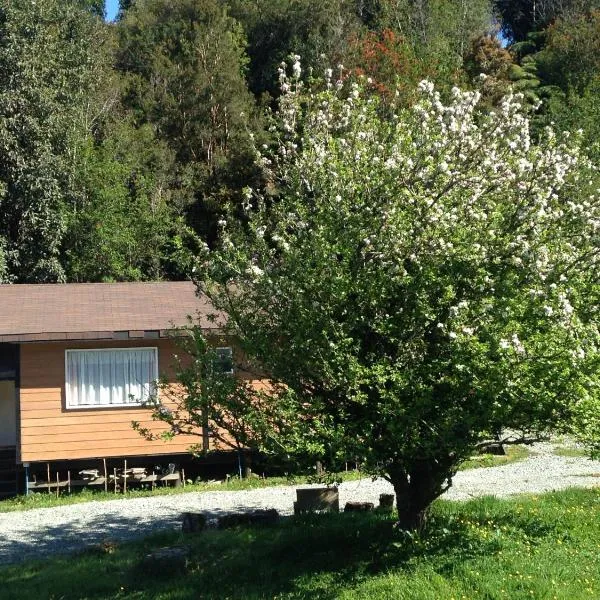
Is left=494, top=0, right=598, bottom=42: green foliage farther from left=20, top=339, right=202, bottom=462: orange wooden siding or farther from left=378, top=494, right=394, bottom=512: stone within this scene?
left=378, top=494, right=394, bottom=512: stone

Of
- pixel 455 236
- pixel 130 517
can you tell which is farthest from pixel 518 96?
pixel 130 517

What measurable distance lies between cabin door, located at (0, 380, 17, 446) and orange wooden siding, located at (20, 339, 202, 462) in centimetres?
255

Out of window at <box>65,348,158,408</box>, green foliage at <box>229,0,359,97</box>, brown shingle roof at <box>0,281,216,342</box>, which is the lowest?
window at <box>65,348,158,408</box>

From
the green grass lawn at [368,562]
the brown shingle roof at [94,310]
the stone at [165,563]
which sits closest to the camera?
the green grass lawn at [368,562]

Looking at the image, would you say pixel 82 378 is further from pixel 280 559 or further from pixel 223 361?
pixel 223 361

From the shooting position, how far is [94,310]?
19.4 m

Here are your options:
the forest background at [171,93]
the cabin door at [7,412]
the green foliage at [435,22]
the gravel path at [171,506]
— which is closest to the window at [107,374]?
the gravel path at [171,506]

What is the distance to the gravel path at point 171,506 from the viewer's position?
14.1m

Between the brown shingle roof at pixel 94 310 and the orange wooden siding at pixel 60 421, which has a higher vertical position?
the brown shingle roof at pixel 94 310

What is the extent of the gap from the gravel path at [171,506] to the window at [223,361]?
516cm

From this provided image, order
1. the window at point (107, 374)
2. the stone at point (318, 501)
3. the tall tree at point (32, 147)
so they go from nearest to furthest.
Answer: the stone at point (318, 501)
the window at point (107, 374)
the tall tree at point (32, 147)

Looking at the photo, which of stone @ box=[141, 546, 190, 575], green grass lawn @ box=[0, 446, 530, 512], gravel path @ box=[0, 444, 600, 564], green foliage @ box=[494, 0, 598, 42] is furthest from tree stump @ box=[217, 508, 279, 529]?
green foliage @ box=[494, 0, 598, 42]

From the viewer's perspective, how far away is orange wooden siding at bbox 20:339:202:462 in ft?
60.6

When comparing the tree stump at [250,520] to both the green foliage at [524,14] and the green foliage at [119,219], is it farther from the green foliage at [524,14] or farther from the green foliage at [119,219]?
the green foliage at [524,14]
